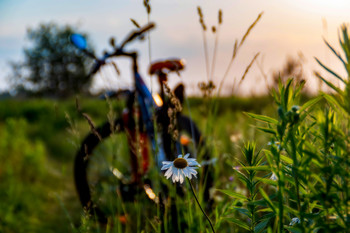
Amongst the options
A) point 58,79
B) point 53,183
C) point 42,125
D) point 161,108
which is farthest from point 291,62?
point 58,79

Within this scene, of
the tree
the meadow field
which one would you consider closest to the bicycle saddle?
the meadow field

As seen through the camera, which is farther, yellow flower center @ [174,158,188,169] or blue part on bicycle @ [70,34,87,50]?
blue part on bicycle @ [70,34,87,50]

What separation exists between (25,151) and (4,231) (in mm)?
1684

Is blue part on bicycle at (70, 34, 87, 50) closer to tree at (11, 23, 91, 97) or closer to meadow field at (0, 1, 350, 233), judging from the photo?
meadow field at (0, 1, 350, 233)

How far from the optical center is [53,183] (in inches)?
175

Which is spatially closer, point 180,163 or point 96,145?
point 180,163

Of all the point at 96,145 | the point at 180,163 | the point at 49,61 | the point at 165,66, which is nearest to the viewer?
the point at 180,163

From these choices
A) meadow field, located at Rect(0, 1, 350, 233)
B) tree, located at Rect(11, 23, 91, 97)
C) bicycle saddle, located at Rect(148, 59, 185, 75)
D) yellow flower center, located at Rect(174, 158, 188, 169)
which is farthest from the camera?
tree, located at Rect(11, 23, 91, 97)

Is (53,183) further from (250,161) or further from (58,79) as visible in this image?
(58,79)

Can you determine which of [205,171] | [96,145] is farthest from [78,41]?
[205,171]

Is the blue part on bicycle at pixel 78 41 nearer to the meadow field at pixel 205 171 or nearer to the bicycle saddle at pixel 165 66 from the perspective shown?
the meadow field at pixel 205 171

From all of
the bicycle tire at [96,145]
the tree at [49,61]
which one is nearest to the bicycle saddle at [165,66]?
the bicycle tire at [96,145]

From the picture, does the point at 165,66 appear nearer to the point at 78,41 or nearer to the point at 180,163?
the point at 78,41

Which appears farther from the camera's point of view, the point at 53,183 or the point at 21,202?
the point at 53,183
